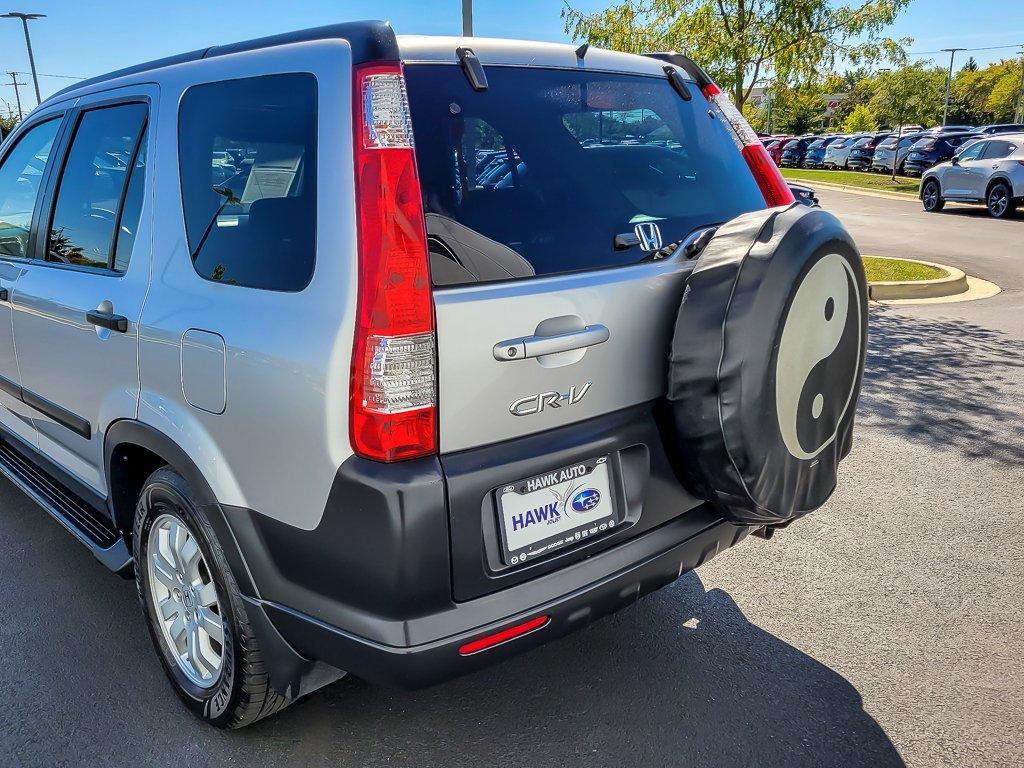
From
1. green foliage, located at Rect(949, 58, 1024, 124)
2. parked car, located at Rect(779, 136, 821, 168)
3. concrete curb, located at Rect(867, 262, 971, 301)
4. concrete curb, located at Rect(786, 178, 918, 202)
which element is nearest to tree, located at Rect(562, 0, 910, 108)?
concrete curb, located at Rect(867, 262, 971, 301)

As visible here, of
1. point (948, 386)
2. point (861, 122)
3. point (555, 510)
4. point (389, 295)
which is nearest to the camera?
point (389, 295)

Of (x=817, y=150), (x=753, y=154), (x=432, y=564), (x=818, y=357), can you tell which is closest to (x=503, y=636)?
(x=432, y=564)

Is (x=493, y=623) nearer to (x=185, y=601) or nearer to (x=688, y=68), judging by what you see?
(x=185, y=601)

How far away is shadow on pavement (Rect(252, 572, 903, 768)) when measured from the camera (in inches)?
96.5

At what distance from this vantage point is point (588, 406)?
2.24 m

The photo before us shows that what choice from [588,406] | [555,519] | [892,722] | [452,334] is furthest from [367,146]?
[892,722]

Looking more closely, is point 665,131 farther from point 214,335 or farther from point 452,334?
point 214,335

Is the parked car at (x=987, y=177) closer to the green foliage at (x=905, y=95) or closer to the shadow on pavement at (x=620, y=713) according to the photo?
the shadow on pavement at (x=620, y=713)

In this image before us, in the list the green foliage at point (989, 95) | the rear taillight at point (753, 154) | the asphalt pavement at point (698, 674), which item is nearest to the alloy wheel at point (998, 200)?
the asphalt pavement at point (698, 674)

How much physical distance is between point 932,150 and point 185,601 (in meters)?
31.7

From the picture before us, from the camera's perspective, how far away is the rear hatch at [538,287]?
2.02m

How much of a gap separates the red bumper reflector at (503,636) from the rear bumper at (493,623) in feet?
0.04

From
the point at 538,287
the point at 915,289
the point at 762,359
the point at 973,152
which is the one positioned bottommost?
the point at 915,289

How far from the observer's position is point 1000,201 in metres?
17.7
